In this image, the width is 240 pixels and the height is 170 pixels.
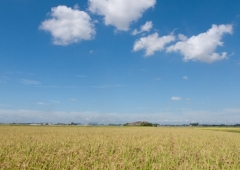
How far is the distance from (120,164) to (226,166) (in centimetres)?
364

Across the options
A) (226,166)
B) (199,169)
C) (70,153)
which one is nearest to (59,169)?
(70,153)

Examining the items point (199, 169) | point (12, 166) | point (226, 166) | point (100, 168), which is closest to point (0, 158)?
point (12, 166)

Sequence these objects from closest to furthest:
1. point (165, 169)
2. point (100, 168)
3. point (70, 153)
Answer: point (100, 168), point (165, 169), point (70, 153)

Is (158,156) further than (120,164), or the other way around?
(158,156)

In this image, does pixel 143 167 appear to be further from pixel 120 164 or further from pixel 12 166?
pixel 12 166

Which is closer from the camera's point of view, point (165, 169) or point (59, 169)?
point (59, 169)

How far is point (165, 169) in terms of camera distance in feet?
22.6

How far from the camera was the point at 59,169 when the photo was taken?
20.7 feet

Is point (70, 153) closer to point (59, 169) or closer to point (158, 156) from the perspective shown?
point (59, 169)

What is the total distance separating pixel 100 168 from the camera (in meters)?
6.15

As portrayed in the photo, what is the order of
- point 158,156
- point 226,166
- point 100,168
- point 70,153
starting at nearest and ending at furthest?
point 100,168
point 226,166
point 70,153
point 158,156

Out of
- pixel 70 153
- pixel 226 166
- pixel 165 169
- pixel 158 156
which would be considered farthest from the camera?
pixel 158 156

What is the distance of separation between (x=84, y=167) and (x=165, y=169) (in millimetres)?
2310

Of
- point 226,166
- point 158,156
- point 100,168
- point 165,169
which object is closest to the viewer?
point 100,168
